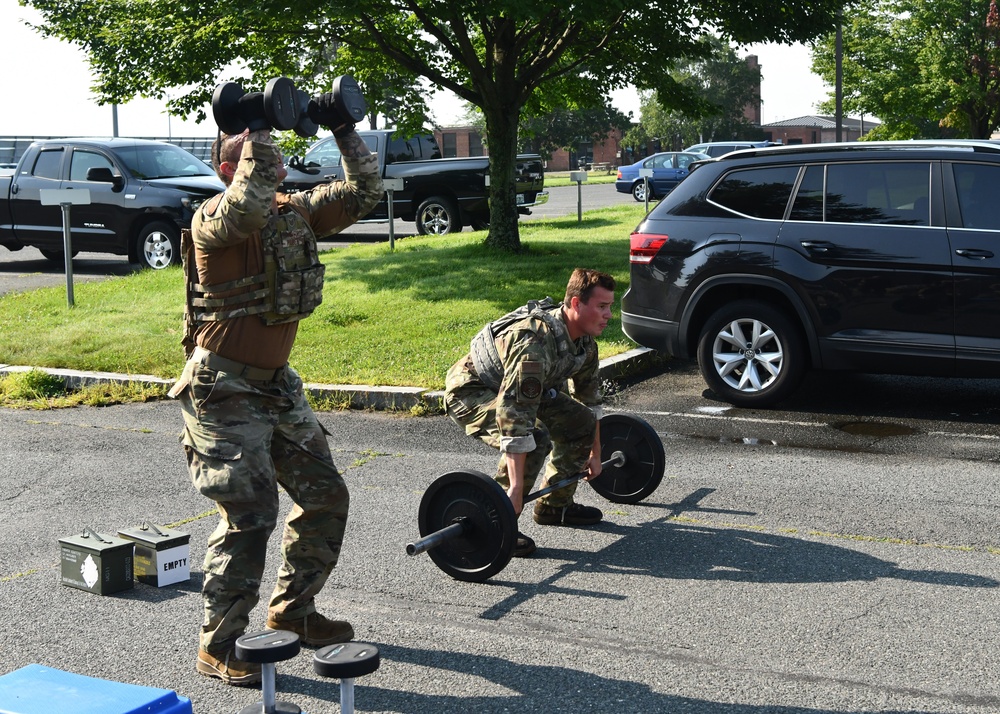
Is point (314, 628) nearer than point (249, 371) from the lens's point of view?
No

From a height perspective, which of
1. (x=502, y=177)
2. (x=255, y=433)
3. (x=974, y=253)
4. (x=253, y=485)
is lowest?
(x=253, y=485)

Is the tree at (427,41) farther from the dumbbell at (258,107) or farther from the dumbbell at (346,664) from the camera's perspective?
the dumbbell at (346,664)

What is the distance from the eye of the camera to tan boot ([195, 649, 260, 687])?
4145 mm

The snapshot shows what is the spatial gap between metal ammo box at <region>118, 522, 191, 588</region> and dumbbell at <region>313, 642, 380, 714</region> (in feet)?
7.65

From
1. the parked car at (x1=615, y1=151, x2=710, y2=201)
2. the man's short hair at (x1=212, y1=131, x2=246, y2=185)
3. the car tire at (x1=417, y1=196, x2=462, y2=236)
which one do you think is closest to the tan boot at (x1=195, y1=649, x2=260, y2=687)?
the man's short hair at (x1=212, y1=131, x2=246, y2=185)

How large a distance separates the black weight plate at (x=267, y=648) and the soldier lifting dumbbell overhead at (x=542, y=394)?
212 cm

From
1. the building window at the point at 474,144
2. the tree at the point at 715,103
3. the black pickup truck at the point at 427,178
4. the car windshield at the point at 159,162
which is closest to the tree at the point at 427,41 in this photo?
the car windshield at the point at 159,162

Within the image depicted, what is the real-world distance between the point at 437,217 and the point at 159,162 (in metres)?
5.18

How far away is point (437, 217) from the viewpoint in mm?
21172

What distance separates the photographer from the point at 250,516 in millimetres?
4094

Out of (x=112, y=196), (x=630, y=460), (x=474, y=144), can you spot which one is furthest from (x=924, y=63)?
(x=474, y=144)

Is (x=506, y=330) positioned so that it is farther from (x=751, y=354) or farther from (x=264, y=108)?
(x=751, y=354)

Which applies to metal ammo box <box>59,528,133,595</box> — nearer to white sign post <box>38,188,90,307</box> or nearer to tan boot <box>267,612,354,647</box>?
tan boot <box>267,612,354,647</box>

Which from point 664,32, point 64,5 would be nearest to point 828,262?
point 664,32
